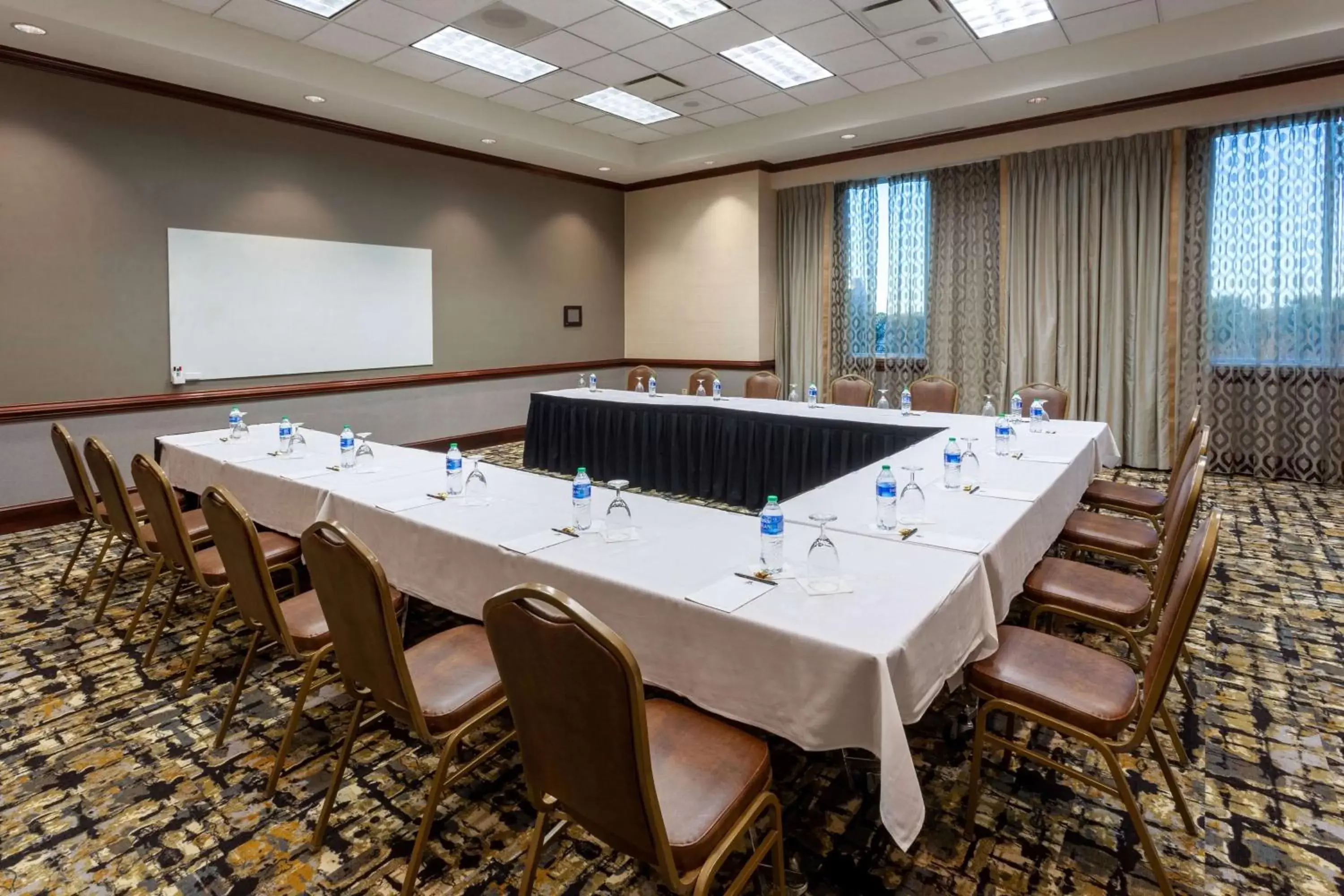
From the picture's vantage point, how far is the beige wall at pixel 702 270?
834cm

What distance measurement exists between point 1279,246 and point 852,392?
3.48 m

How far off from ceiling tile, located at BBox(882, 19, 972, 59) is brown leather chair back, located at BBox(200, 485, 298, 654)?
5.24 m

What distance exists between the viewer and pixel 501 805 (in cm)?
208

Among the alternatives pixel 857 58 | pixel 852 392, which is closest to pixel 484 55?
pixel 857 58

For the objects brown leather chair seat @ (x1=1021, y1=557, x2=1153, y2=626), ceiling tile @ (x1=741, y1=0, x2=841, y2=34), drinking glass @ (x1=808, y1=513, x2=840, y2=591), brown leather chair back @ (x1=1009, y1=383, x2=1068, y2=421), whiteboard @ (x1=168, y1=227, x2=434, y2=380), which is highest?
ceiling tile @ (x1=741, y1=0, x2=841, y2=34)

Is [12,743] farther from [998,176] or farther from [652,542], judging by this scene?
[998,176]

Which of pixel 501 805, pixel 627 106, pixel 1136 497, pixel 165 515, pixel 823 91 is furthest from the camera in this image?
pixel 627 106

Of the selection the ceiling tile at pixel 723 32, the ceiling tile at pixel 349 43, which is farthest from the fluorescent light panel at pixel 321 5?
the ceiling tile at pixel 723 32

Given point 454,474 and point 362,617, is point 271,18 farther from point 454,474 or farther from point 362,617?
point 362,617

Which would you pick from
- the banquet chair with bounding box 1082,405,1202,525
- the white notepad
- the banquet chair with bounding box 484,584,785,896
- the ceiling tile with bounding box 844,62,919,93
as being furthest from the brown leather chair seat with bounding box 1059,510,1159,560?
the ceiling tile with bounding box 844,62,919,93

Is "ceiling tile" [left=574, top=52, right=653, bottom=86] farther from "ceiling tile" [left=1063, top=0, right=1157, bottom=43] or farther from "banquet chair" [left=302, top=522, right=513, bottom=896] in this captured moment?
"banquet chair" [left=302, top=522, right=513, bottom=896]

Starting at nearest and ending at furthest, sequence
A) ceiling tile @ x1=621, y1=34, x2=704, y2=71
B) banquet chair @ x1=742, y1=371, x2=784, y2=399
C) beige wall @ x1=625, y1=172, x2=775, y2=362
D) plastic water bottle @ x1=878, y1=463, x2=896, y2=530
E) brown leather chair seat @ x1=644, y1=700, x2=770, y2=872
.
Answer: brown leather chair seat @ x1=644, y1=700, x2=770, y2=872 → plastic water bottle @ x1=878, y1=463, x2=896, y2=530 → ceiling tile @ x1=621, y1=34, x2=704, y2=71 → banquet chair @ x1=742, y1=371, x2=784, y2=399 → beige wall @ x1=625, y1=172, x2=775, y2=362

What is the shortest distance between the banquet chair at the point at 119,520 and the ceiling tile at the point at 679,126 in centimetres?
571

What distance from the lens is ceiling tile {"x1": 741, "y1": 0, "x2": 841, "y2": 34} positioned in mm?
4746
